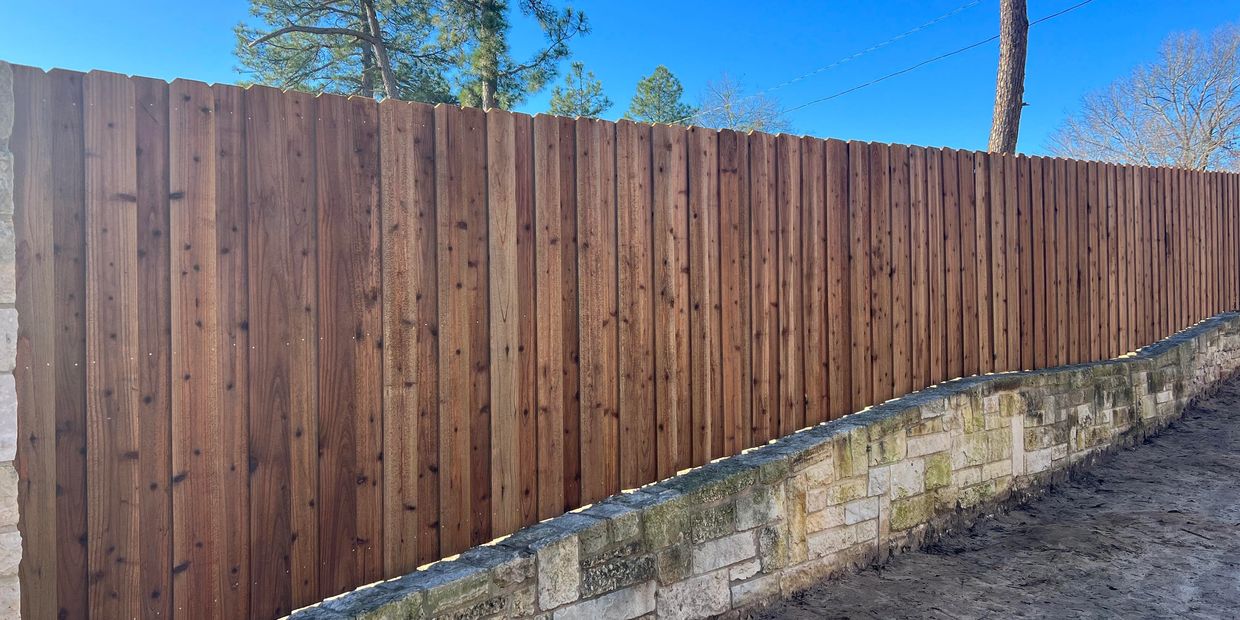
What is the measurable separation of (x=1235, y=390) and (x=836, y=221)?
5579mm

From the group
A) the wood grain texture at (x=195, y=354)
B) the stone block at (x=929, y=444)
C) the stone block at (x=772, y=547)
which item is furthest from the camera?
the stone block at (x=929, y=444)

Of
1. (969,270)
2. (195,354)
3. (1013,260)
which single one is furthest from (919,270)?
(195,354)

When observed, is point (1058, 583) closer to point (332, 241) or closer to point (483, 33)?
point (332, 241)

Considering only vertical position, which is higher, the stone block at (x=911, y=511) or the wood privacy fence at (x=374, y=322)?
the wood privacy fence at (x=374, y=322)

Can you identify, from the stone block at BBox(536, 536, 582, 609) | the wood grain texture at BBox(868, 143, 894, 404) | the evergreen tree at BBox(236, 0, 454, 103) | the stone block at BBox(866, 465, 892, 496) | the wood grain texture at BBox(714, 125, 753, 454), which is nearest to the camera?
the stone block at BBox(536, 536, 582, 609)

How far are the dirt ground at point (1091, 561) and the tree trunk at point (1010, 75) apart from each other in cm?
423

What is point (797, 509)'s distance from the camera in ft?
13.4

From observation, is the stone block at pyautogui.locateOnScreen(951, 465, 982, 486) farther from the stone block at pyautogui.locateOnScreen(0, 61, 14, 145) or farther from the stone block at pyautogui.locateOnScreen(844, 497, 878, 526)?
the stone block at pyautogui.locateOnScreen(0, 61, 14, 145)

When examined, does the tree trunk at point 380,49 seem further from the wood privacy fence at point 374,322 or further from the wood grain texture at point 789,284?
the wood privacy fence at point 374,322

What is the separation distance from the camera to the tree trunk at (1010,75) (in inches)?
345

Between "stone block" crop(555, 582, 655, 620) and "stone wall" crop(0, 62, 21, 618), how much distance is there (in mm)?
1742

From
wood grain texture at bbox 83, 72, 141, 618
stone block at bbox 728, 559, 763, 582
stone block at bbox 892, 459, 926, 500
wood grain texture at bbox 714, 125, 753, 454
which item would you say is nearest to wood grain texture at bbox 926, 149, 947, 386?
stone block at bbox 892, 459, 926, 500

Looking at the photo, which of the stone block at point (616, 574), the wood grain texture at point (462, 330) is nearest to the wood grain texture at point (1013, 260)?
the stone block at point (616, 574)

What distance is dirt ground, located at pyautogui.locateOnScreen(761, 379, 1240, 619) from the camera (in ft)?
13.1
